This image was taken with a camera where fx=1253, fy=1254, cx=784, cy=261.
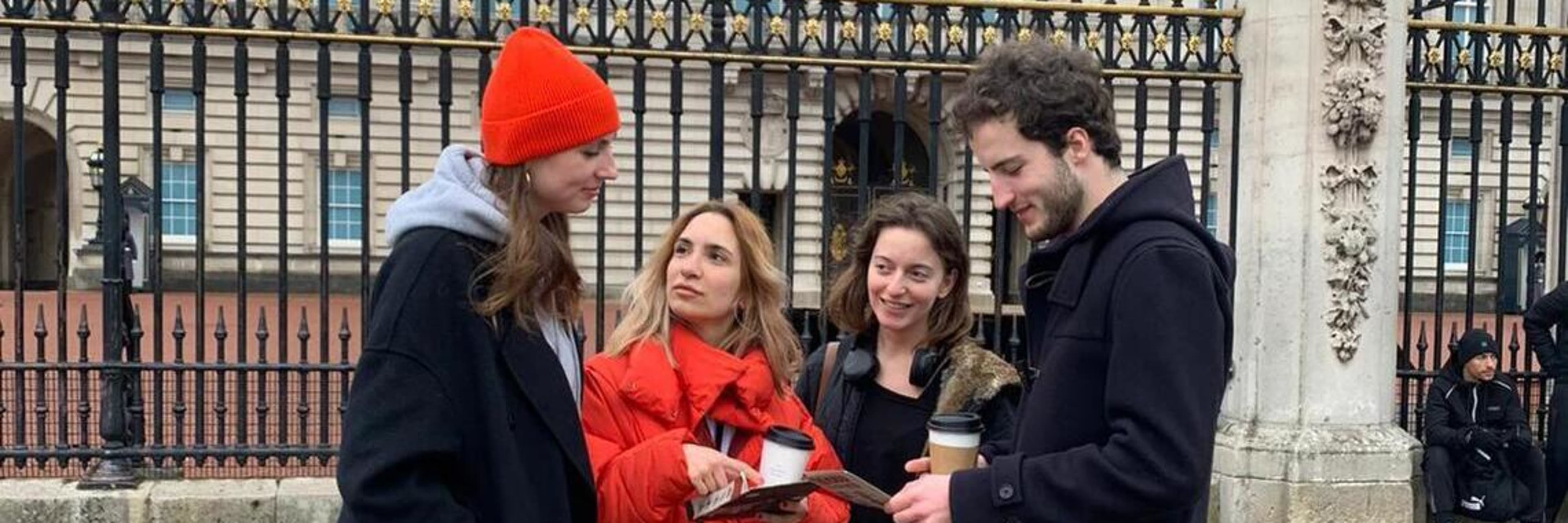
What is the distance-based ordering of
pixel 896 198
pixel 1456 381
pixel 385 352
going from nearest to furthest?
pixel 385 352, pixel 896 198, pixel 1456 381

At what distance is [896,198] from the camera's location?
131 inches

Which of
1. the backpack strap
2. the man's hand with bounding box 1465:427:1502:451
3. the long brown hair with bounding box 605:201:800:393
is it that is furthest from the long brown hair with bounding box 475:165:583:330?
the man's hand with bounding box 1465:427:1502:451

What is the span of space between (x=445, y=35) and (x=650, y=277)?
2.96 m

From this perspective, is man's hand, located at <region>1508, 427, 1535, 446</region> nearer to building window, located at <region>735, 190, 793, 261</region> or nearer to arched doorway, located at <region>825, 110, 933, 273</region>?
arched doorway, located at <region>825, 110, 933, 273</region>

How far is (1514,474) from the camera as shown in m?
6.61

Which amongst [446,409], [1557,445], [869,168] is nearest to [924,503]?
[446,409]

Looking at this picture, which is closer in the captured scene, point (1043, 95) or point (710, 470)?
point (1043, 95)

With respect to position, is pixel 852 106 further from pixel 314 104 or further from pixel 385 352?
pixel 385 352

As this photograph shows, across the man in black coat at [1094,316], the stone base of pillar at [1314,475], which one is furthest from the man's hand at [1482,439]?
the man in black coat at [1094,316]

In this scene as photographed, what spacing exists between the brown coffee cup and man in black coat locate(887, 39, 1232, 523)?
15 centimetres

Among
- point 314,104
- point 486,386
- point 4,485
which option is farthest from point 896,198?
point 314,104

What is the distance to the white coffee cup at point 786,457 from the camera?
251cm

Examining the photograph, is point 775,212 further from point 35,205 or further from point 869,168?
point 35,205

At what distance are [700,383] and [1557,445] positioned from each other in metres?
5.94
